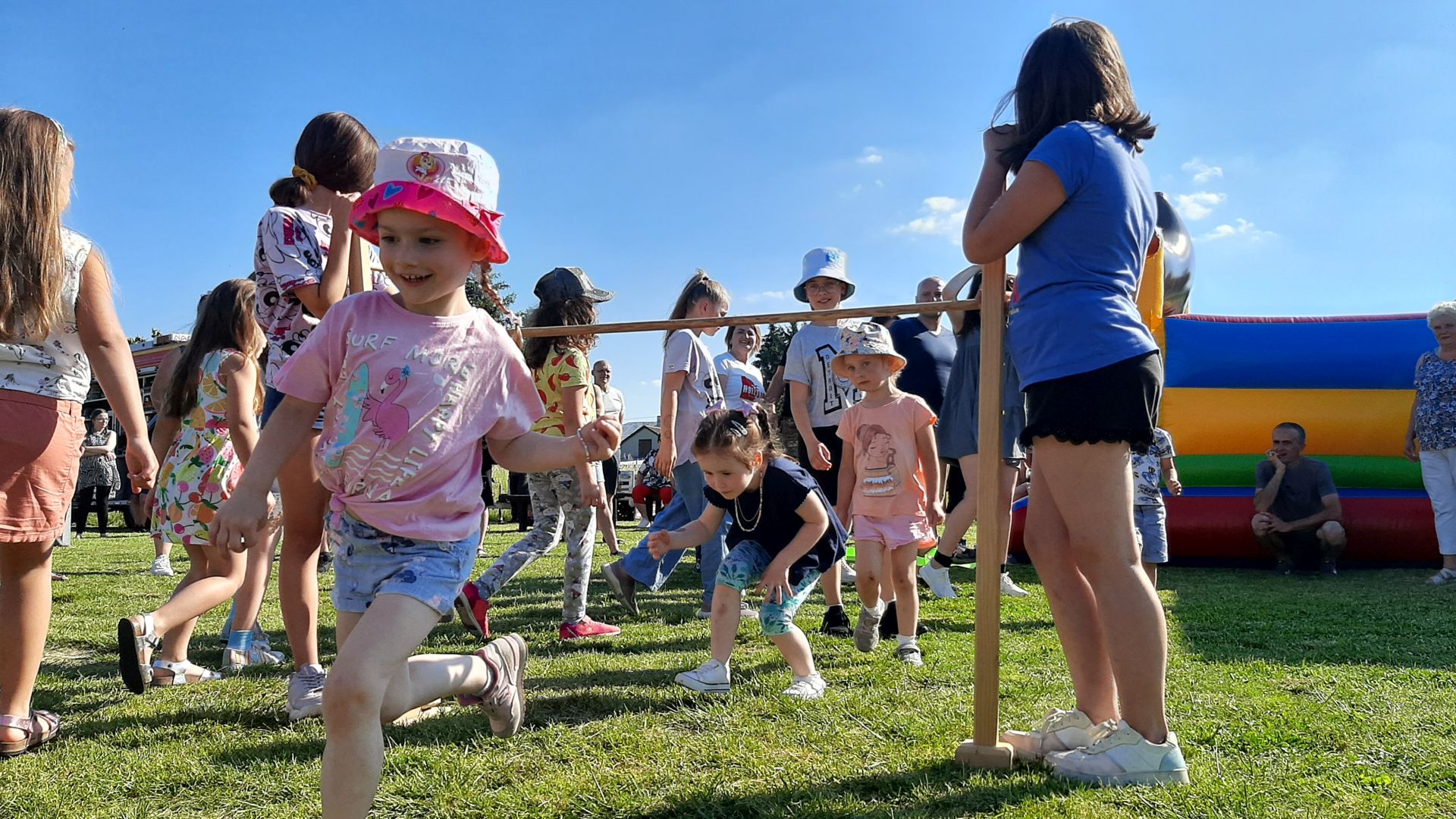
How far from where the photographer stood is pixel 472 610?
4.84 meters

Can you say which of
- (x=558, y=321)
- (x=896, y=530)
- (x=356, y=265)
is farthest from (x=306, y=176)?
(x=896, y=530)

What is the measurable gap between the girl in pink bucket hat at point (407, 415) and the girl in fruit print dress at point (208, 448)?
184 centimetres

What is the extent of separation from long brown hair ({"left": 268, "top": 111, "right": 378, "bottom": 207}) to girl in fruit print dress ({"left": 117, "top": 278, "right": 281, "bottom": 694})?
1.12 meters

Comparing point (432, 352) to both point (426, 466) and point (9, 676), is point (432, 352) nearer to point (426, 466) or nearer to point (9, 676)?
point (426, 466)

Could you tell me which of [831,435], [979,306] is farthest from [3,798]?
[831,435]

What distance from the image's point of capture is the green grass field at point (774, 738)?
2.61 meters

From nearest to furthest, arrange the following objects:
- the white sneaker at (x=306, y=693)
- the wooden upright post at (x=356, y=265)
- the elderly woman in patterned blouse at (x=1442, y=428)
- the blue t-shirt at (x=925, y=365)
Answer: the wooden upright post at (x=356, y=265) < the white sneaker at (x=306, y=693) < the blue t-shirt at (x=925, y=365) < the elderly woman in patterned blouse at (x=1442, y=428)

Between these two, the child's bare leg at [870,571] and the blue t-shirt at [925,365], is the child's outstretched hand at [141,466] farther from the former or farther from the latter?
the blue t-shirt at [925,365]

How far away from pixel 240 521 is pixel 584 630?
315 centimetres

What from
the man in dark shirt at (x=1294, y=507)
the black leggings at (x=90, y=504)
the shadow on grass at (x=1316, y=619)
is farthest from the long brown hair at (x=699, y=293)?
the black leggings at (x=90, y=504)

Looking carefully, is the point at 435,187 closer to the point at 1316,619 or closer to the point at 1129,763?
the point at 1129,763

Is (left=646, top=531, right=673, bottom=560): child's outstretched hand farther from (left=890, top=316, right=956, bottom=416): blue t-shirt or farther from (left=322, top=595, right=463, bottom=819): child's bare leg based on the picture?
(left=890, top=316, right=956, bottom=416): blue t-shirt

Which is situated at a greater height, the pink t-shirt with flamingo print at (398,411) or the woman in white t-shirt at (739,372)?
the woman in white t-shirt at (739,372)

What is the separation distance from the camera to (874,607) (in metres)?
4.78
